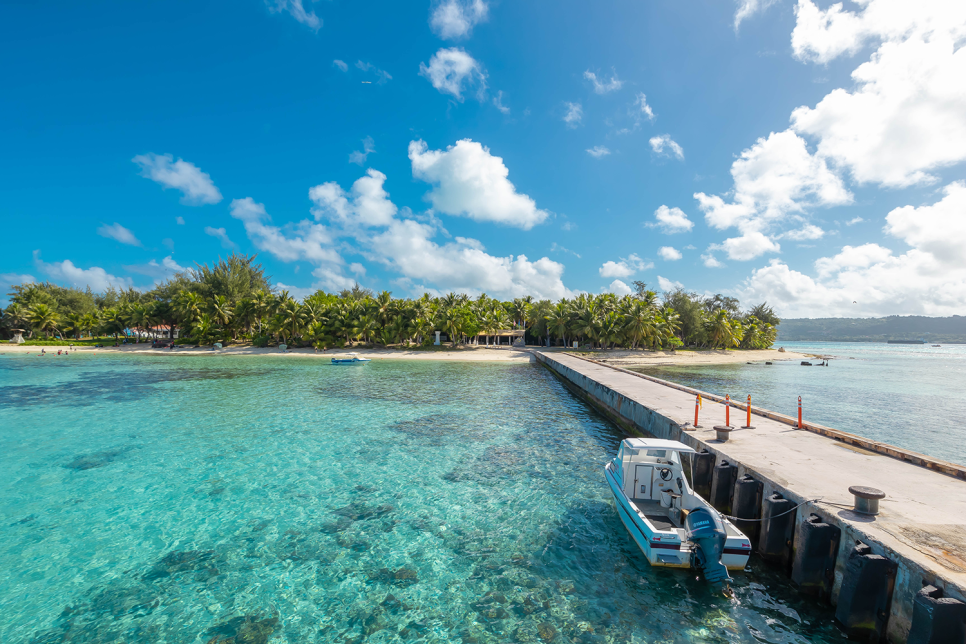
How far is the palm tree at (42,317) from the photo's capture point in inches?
2788

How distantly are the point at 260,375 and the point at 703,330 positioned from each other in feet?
248

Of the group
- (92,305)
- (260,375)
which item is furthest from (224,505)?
(92,305)

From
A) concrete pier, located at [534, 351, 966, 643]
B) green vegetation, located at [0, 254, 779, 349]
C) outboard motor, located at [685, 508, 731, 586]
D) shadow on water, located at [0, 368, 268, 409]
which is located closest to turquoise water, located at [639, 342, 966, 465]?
concrete pier, located at [534, 351, 966, 643]

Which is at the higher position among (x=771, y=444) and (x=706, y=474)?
(x=771, y=444)

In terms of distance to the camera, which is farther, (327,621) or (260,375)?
(260,375)

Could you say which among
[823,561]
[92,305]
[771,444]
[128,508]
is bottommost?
[128,508]

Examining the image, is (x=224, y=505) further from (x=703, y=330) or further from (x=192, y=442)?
(x=703, y=330)

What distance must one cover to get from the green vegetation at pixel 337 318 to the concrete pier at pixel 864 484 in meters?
50.4

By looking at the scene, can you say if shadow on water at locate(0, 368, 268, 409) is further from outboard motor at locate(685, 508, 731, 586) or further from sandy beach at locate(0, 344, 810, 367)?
outboard motor at locate(685, 508, 731, 586)

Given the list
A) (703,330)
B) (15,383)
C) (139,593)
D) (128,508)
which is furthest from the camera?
(703,330)

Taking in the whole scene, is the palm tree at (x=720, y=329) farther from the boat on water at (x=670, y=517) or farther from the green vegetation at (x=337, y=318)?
A: the boat on water at (x=670, y=517)

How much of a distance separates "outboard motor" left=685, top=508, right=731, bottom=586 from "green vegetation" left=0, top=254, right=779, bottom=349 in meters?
56.9

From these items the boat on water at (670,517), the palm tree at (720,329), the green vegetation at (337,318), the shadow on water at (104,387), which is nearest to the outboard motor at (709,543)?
the boat on water at (670,517)

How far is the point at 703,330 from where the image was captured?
75.9 meters
